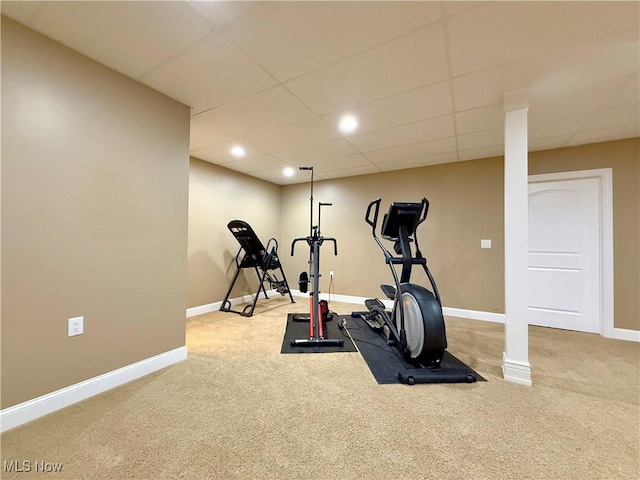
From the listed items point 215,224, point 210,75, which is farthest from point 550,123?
point 215,224

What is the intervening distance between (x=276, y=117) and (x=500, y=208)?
11.0 ft

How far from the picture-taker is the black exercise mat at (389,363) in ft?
6.83

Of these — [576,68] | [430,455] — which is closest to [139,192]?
[430,455]

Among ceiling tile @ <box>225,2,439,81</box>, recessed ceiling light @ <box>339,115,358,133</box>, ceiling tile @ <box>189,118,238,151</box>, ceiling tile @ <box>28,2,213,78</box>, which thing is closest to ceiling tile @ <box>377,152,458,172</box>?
recessed ceiling light @ <box>339,115,358,133</box>

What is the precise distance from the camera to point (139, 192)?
6.84 ft

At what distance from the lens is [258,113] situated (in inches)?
99.9

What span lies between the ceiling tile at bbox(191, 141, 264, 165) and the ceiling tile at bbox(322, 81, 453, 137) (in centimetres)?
133

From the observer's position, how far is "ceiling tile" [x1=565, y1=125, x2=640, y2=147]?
9.14 feet

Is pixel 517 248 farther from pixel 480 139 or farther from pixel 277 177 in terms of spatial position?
pixel 277 177

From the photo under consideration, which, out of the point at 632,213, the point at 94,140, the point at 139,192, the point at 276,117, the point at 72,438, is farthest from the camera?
the point at 632,213

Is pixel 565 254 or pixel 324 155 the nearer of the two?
pixel 565 254

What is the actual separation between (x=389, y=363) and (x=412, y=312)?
523 mm

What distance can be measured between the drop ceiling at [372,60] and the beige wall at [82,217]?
0.23 meters

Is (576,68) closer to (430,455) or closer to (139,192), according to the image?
(430,455)
